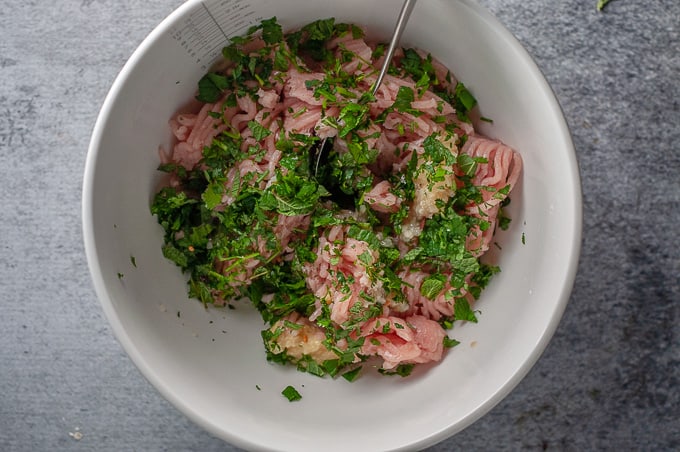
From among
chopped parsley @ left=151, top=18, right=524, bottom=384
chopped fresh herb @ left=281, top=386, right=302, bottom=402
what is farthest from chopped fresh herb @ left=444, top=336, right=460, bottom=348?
chopped fresh herb @ left=281, top=386, right=302, bottom=402

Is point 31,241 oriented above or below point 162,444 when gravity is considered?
above

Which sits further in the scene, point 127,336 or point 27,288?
point 27,288

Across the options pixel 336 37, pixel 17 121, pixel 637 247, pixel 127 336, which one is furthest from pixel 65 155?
pixel 637 247

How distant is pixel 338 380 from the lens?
6.25ft

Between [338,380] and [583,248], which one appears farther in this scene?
[583,248]

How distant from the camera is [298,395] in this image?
1.88m

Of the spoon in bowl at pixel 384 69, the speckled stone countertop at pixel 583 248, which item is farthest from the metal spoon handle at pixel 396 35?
the speckled stone countertop at pixel 583 248

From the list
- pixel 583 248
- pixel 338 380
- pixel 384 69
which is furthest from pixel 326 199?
pixel 583 248

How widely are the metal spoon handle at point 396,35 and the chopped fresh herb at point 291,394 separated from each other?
0.89 metres

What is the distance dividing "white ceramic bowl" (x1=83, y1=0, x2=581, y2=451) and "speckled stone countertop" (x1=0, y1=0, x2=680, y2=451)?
514 mm

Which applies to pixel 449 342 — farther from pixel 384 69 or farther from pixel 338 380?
pixel 384 69

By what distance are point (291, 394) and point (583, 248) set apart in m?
1.10

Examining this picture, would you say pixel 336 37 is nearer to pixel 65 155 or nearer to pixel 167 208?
pixel 167 208

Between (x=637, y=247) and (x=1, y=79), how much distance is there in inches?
89.5
